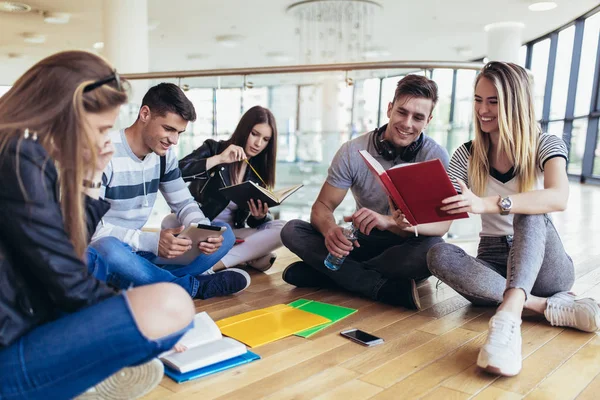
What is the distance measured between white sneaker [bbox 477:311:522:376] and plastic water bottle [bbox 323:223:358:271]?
0.73m

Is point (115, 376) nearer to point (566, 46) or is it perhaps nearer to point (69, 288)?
point (69, 288)

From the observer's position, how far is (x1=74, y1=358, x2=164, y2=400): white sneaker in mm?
1186

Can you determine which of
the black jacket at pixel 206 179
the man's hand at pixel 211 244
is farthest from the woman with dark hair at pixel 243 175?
the man's hand at pixel 211 244

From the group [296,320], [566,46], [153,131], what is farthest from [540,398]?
[566,46]

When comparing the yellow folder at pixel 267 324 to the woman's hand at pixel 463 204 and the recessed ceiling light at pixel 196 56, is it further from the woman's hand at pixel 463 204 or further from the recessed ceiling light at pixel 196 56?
the recessed ceiling light at pixel 196 56

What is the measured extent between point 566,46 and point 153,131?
9.54 metres

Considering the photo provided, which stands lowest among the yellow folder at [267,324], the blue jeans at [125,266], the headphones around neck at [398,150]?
the yellow folder at [267,324]

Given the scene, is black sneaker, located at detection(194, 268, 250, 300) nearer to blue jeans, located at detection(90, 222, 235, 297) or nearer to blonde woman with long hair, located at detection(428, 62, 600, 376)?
blue jeans, located at detection(90, 222, 235, 297)

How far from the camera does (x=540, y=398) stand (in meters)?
1.38

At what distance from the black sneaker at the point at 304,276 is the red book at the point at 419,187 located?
2.24 ft

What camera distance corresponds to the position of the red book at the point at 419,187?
65.5 inches

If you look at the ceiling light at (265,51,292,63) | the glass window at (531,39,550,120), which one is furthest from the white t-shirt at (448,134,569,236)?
the ceiling light at (265,51,292,63)

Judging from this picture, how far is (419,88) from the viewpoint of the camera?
222 cm

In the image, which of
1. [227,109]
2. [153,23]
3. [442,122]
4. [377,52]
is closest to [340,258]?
[227,109]
